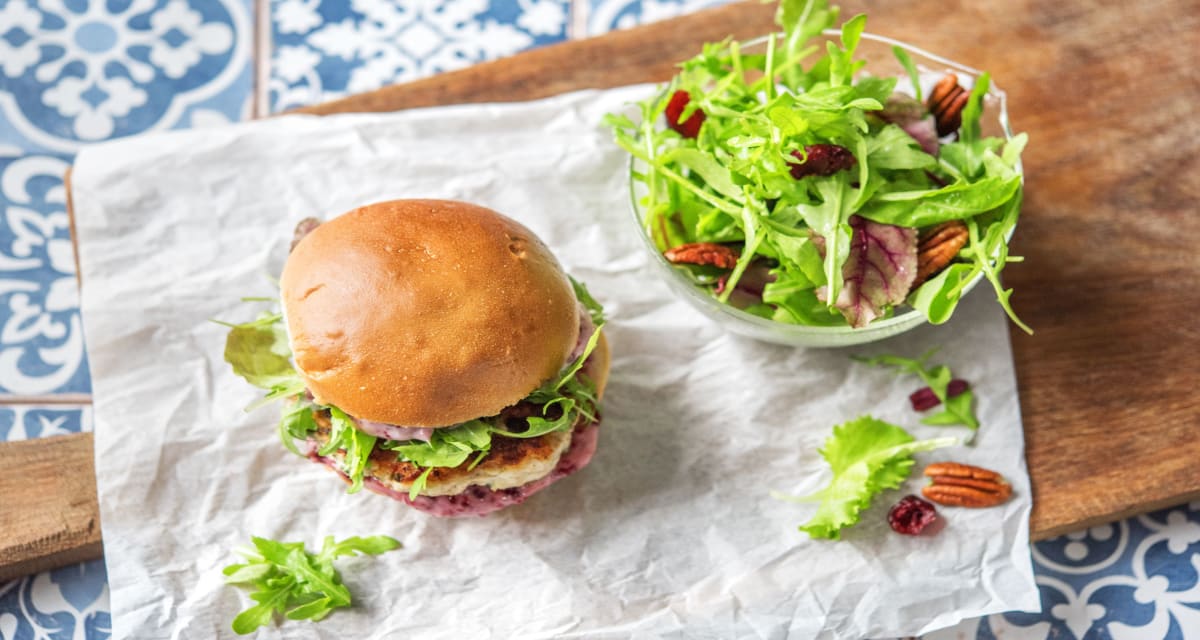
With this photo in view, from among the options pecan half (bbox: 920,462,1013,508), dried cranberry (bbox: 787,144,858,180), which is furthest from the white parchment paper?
dried cranberry (bbox: 787,144,858,180)

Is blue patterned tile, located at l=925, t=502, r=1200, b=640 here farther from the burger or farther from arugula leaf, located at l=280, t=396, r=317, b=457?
arugula leaf, located at l=280, t=396, r=317, b=457

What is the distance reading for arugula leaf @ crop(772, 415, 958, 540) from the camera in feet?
7.11

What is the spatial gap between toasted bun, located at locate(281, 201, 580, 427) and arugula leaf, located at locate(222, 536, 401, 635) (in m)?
0.38

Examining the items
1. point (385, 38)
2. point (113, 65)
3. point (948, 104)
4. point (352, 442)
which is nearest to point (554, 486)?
point (352, 442)

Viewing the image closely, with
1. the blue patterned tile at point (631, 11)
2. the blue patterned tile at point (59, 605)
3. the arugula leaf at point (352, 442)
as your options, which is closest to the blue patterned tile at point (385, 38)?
the blue patterned tile at point (631, 11)

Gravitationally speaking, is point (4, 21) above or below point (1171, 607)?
above

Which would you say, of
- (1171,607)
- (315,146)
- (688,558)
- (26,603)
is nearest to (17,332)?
(26,603)

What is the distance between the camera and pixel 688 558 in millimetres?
2193

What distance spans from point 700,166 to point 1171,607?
1.34m

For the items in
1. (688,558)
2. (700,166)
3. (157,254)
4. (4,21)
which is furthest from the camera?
(4,21)

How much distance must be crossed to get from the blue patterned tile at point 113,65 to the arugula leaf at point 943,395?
1635 millimetres

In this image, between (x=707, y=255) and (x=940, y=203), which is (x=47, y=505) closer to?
(x=707, y=255)

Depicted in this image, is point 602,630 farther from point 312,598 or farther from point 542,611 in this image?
point 312,598

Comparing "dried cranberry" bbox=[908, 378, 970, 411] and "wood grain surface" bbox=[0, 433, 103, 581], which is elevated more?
"dried cranberry" bbox=[908, 378, 970, 411]
